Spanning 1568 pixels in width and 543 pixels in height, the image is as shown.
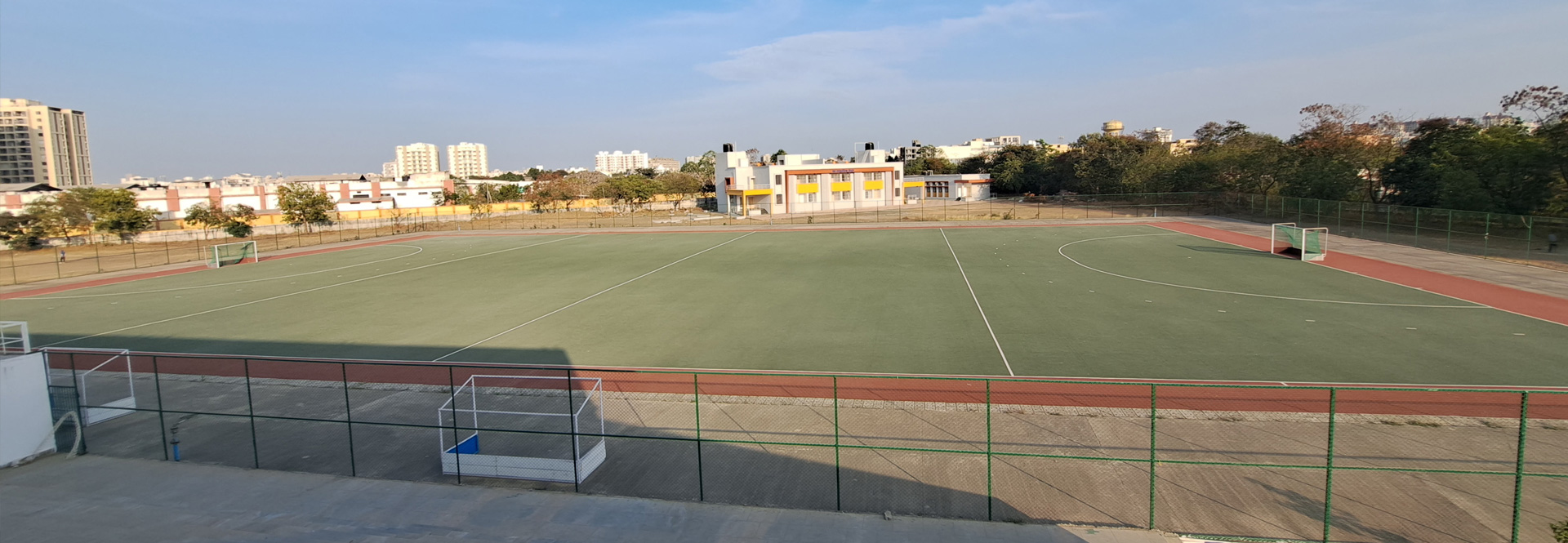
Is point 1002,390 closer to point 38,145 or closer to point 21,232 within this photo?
point 21,232

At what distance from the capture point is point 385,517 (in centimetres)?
977

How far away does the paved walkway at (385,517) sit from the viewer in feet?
29.2

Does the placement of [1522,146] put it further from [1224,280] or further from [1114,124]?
[1114,124]

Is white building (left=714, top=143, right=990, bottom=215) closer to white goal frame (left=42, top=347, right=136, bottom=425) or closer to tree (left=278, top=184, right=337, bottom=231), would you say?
tree (left=278, top=184, right=337, bottom=231)

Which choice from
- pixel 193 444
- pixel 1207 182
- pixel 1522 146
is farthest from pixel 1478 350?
pixel 1207 182

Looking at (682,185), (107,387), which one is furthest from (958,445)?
(682,185)

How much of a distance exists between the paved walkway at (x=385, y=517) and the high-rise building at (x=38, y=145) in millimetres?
202720

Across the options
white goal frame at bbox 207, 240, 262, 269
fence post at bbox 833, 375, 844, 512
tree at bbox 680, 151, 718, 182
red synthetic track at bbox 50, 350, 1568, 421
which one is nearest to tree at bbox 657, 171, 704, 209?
tree at bbox 680, 151, 718, 182

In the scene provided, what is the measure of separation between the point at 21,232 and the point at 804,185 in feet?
228

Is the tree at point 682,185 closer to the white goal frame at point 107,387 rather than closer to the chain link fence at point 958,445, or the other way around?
the white goal frame at point 107,387

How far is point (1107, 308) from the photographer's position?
21.7 m

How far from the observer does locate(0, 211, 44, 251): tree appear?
59000 millimetres

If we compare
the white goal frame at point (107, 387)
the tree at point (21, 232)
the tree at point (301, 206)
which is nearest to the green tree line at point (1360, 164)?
the white goal frame at point (107, 387)

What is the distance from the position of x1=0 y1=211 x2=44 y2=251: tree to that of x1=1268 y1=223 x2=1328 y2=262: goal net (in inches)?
3573
